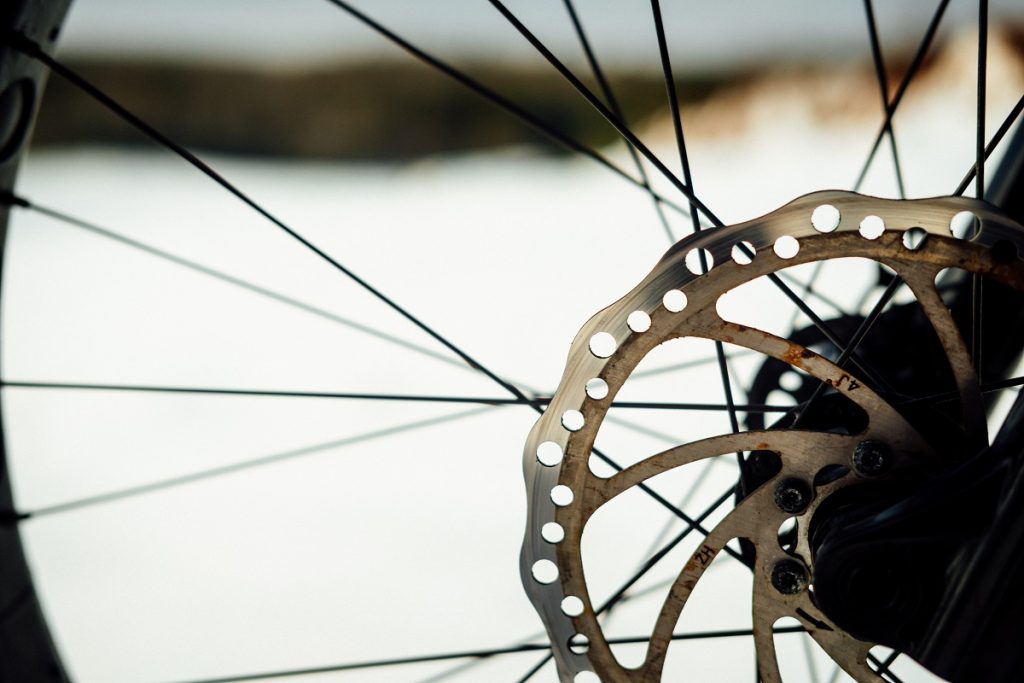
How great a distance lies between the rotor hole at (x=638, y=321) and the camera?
0.51 metres

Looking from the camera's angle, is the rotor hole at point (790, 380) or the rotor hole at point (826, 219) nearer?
the rotor hole at point (826, 219)

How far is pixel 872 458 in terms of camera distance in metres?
0.54

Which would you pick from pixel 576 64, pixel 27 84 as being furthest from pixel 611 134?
pixel 27 84

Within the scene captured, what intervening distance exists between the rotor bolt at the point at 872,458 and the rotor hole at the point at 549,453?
5.9 inches

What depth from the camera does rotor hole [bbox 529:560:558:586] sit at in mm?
545

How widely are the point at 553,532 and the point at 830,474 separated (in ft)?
0.48

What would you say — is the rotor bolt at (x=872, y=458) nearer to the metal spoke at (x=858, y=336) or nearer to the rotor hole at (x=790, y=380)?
the metal spoke at (x=858, y=336)

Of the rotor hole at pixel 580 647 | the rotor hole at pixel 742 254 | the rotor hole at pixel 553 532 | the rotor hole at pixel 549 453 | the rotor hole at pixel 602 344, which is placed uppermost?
the rotor hole at pixel 742 254

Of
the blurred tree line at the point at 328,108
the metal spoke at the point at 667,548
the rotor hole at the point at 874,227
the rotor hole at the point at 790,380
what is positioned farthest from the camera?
the blurred tree line at the point at 328,108

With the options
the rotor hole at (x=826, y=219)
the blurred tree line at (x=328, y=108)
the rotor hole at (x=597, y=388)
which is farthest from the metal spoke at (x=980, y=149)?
the blurred tree line at (x=328, y=108)

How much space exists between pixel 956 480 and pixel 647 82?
1975mm

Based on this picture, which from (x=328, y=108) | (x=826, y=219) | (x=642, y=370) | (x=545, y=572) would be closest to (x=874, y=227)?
(x=826, y=219)

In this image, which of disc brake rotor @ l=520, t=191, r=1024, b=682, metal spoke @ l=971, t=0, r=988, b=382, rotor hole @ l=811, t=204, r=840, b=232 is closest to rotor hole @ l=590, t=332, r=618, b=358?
disc brake rotor @ l=520, t=191, r=1024, b=682

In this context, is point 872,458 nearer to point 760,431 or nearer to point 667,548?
point 760,431
